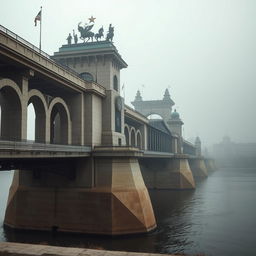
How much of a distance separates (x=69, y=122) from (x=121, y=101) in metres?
12.1

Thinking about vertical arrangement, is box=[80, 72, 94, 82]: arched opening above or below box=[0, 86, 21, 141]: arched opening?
above

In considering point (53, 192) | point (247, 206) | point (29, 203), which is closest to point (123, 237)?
point (53, 192)

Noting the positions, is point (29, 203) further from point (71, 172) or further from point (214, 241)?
point (214, 241)

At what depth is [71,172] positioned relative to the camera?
127 ft

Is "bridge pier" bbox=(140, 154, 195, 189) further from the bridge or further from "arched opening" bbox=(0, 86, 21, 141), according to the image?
"arched opening" bbox=(0, 86, 21, 141)

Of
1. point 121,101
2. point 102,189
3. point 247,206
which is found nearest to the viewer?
point 102,189

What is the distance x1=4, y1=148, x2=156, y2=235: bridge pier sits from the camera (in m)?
35.4

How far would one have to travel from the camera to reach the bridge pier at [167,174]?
8650 centimetres

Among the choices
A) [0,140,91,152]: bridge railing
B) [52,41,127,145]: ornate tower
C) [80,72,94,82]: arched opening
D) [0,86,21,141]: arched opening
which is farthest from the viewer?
[80,72,94,82]: arched opening

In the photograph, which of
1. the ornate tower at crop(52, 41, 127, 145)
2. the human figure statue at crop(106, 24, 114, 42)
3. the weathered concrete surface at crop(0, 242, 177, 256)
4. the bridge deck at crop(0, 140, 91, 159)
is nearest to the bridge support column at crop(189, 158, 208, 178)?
the human figure statue at crop(106, 24, 114, 42)

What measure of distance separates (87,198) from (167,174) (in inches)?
2143

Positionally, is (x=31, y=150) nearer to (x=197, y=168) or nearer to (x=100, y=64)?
(x=100, y=64)

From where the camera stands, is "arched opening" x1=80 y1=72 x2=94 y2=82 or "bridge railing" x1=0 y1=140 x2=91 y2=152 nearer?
"bridge railing" x1=0 y1=140 x2=91 y2=152

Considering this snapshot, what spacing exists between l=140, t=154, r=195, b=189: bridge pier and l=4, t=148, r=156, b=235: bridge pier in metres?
46.0
